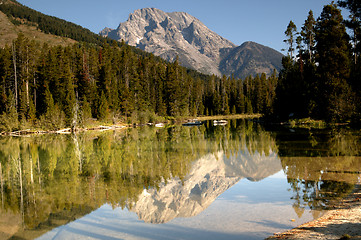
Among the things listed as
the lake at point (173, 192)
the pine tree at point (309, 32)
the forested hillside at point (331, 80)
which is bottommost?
the lake at point (173, 192)

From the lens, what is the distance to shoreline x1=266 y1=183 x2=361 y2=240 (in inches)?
258

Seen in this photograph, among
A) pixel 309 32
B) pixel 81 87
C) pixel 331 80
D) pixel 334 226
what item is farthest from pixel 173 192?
pixel 81 87

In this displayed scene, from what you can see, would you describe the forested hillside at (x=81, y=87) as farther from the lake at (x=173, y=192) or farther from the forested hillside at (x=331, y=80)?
the lake at (x=173, y=192)

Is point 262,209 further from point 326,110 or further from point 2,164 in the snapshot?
point 326,110

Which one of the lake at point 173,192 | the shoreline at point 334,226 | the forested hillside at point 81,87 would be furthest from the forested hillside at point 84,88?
the shoreline at point 334,226

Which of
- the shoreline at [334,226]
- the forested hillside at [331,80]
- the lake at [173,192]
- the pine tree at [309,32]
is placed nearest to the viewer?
Result: the shoreline at [334,226]

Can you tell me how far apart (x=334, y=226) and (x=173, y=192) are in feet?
21.9

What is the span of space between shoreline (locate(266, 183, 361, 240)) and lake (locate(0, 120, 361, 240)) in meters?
0.53

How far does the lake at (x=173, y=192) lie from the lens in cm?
874

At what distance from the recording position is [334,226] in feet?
23.5

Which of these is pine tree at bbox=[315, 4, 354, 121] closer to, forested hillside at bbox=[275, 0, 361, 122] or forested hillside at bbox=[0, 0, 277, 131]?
forested hillside at bbox=[275, 0, 361, 122]

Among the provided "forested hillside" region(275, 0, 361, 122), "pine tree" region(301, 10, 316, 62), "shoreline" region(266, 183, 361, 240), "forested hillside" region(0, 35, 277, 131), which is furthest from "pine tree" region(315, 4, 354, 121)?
"shoreline" region(266, 183, 361, 240)

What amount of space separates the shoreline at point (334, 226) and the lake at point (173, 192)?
0.53 meters

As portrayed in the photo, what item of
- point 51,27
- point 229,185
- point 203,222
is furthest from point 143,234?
point 51,27
